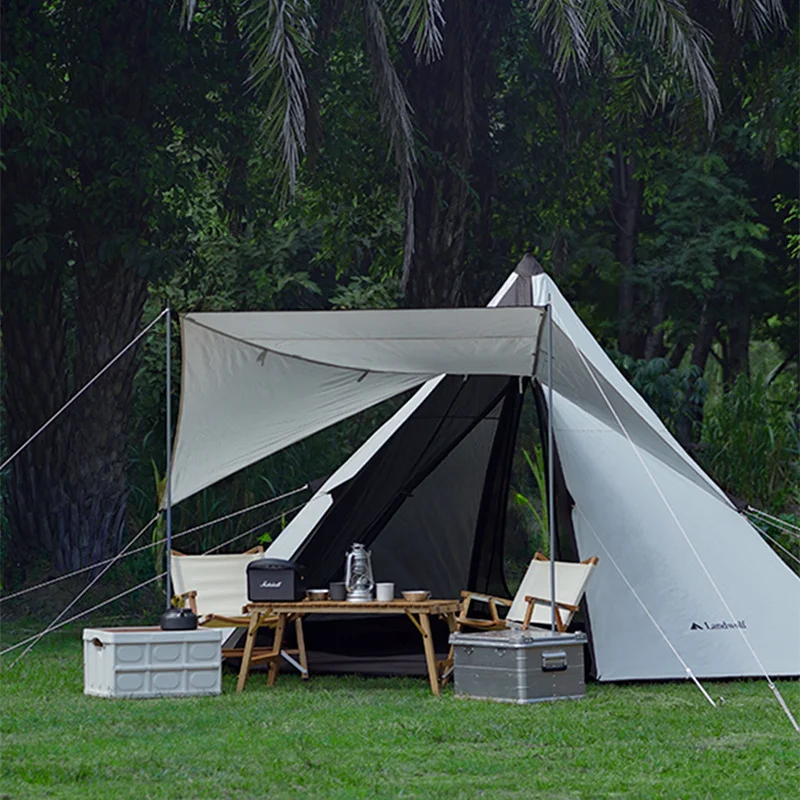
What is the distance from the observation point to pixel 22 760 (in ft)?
15.1

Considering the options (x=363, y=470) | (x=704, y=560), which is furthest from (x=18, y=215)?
(x=704, y=560)

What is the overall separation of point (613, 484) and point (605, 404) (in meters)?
0.60

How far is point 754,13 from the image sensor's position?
32.5 ft

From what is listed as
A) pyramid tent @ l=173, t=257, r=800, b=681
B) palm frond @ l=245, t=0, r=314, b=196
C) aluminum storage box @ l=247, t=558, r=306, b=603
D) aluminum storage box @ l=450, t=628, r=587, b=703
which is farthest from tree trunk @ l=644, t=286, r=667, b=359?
aluminum storage box @ l=450, t=628, r=587, b=703

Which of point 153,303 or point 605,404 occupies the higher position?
point 153,303

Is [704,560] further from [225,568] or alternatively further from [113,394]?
[113,394]

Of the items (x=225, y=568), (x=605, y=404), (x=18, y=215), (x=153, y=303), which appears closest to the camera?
(x=605, y=404)

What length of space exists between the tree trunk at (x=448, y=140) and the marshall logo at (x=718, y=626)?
4.23 m

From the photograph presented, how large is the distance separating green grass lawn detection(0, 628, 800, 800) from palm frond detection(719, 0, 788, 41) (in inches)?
189

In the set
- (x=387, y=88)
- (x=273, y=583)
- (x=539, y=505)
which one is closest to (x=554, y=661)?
(x=273, y=583)

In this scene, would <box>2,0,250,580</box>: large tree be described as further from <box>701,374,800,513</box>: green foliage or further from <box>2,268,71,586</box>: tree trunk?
<box>701,374,800,513</box>: green foliage

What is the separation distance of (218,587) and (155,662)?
0.84m

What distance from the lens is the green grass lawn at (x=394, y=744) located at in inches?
166

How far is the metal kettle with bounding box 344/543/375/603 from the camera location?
6.32 meters
